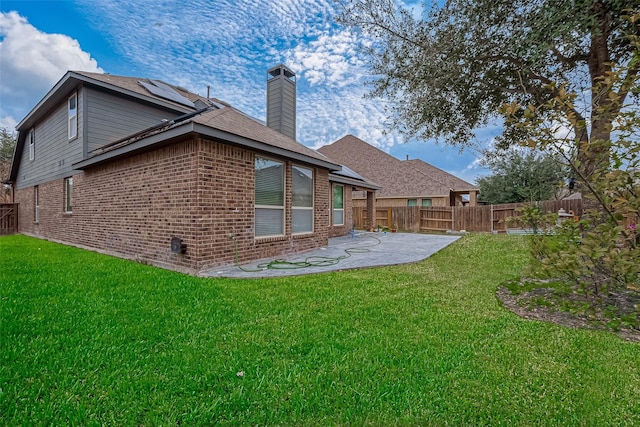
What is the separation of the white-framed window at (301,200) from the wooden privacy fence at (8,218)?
54.8 ft

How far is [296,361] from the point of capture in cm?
247

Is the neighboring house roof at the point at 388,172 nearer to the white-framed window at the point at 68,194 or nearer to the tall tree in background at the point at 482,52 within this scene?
the tall tree in background at the point at 482,52

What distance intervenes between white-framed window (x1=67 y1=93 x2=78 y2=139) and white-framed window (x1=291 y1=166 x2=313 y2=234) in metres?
7.57

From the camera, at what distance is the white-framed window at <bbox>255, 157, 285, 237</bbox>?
6.93m

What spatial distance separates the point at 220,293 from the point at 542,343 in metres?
3.89

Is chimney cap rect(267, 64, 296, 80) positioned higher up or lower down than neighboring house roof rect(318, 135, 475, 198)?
higher up

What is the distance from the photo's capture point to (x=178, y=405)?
191 centimetres

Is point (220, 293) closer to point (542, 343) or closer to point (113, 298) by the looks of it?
point (113, 298)

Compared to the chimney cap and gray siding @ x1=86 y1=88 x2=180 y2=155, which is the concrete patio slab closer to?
gray siding @ x1=86 y1=88 x2=180 y2=155

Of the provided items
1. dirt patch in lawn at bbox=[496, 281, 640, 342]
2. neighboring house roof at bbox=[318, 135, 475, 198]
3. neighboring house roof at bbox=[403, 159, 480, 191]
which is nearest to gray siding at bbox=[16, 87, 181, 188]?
dirt patch in lawn at bbox=[496, 281, 640, 342]

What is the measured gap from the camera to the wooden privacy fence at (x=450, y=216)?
637 inches

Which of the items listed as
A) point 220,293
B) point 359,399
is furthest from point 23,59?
point 359,399

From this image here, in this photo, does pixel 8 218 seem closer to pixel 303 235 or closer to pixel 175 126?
pixel 175 126

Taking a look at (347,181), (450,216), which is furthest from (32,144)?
(450,216)
